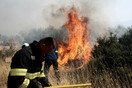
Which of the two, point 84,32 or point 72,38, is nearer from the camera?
point 72,38

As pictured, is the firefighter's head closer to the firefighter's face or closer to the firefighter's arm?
the firefighter's face

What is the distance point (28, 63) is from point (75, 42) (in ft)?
34.5

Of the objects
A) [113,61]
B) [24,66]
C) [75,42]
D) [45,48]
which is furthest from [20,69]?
[75,42]

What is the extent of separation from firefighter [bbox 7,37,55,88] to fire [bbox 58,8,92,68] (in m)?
8.05

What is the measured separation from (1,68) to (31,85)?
4.19m

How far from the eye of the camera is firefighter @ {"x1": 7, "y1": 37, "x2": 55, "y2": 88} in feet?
5.77

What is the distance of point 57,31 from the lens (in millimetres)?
18562

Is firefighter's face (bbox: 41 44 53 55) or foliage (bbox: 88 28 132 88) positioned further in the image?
foliage (bbox: 88 28 132 88)

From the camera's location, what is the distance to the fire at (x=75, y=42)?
35.8 ft

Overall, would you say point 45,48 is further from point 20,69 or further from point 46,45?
point 20,69

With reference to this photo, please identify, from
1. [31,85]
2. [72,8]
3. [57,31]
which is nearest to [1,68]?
[31,85]

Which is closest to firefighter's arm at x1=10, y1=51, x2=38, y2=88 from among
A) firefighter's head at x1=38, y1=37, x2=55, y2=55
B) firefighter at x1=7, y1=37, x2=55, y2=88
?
firefighter at x1=7, y1=37, x2=55, y2=88

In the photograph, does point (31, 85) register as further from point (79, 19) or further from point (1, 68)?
point (79, 19)

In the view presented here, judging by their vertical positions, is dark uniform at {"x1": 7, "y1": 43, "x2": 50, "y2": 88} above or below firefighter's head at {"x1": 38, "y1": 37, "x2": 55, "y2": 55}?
below
